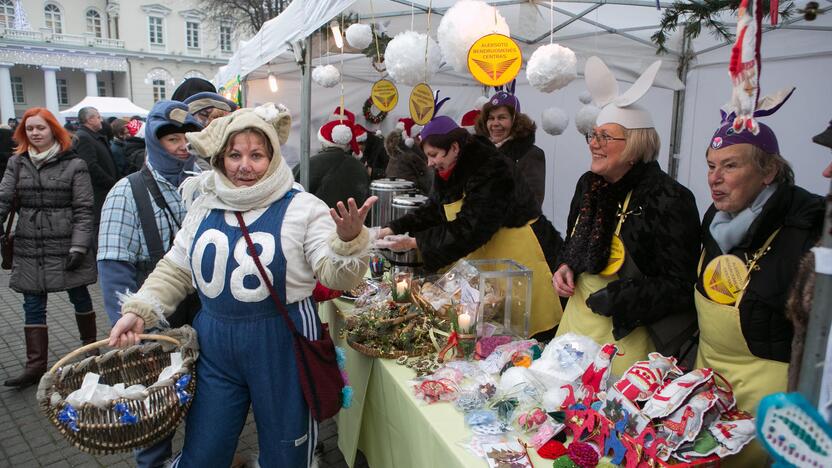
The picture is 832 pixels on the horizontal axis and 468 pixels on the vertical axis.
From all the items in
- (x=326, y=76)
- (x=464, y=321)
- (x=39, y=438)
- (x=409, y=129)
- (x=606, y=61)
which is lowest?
(x=39, y=438)

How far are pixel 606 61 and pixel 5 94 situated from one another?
34.5 metres

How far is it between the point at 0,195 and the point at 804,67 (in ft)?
19.4

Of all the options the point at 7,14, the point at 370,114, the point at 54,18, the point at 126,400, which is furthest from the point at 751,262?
the point at 54,18

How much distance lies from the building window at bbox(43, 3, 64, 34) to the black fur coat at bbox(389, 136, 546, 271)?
127 feet

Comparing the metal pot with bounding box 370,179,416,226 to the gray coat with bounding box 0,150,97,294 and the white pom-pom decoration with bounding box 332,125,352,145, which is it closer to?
the white pom-pom decoration with bounding box 332,125,352,145

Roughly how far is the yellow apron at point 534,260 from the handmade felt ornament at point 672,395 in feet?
4.36

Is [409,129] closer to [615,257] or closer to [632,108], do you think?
[632,108]

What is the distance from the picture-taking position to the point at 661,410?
1301mm

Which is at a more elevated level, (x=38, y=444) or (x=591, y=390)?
(x=591, y=390)

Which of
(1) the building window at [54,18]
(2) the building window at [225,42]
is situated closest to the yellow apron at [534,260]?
(2) the building window at [225,42]

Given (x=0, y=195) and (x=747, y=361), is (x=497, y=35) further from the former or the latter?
(x=0, y=195)

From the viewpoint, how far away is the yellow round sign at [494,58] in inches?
110

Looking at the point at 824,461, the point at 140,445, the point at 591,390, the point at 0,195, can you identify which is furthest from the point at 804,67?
the point at 0,195

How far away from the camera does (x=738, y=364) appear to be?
58.7 inches
